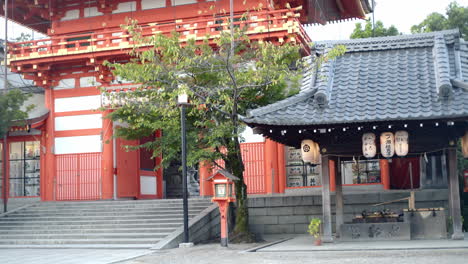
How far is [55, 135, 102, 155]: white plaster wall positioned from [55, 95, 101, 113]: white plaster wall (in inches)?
43.9

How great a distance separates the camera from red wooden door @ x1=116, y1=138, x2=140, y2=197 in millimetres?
22859

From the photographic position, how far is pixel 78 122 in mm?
22906

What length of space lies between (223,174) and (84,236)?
19.6 feet

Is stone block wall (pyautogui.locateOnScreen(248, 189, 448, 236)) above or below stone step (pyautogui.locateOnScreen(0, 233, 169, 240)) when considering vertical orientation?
above

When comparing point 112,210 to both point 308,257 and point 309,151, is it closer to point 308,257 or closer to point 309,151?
point 309,151

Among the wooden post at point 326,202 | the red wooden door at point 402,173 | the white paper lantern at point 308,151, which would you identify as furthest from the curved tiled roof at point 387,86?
the red wooden door at point 402,173

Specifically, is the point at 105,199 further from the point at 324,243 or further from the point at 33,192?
the point at 324,243

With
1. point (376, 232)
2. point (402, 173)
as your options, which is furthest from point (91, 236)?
point (402, 173)

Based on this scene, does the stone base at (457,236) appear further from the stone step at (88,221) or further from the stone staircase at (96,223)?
the stone step at (88,221)

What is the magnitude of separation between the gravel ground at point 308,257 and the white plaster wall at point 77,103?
9829 mm

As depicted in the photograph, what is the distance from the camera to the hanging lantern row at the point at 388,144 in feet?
46.2

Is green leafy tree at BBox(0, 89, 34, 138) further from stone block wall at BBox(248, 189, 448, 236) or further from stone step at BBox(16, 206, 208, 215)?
stone block wall at BBox(248, 189, 448, 236)

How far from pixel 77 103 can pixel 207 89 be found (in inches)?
356

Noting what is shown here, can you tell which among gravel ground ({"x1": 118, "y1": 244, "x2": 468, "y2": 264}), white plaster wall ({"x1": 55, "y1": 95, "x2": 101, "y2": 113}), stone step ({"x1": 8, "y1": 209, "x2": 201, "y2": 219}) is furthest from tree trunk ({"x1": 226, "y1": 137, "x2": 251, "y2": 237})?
white plaster wall ({"x1": 55, "y1": 95, "x2": 101, "y2": 113})
